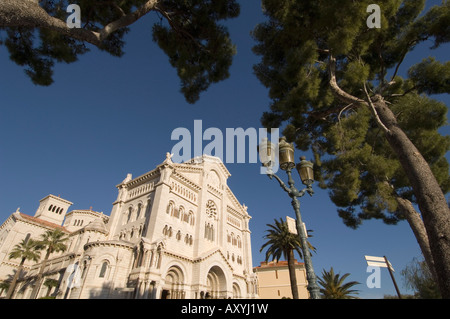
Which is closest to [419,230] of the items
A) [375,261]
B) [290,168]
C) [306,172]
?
[375,261]

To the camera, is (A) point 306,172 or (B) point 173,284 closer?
(A) point 306,172

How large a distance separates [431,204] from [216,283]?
79.0ft

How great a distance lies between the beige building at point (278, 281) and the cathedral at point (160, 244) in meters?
11.0

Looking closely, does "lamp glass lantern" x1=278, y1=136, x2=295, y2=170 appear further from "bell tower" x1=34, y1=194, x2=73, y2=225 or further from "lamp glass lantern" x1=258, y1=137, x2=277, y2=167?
"bell tower" x1=34, y1=194, x2=73, y2=225

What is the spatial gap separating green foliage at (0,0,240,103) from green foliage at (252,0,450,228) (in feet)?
7.35

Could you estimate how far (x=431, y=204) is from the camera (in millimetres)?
5734

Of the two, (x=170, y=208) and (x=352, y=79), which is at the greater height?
(x=170, y=208)

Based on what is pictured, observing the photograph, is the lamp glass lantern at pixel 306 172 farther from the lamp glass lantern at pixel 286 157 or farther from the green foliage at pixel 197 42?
the green foliage at pixel 197 42

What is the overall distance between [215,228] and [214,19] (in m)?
23.3

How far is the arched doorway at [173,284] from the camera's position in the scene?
21172 mm

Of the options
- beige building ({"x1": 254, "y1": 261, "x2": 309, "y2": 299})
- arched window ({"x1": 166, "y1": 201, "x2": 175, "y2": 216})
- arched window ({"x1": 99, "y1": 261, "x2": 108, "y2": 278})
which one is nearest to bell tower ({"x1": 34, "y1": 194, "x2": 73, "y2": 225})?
arched window ({"x1": 99, "y1": 261, "x2": 108, "y2": 278})

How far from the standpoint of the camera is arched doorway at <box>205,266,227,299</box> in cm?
2475

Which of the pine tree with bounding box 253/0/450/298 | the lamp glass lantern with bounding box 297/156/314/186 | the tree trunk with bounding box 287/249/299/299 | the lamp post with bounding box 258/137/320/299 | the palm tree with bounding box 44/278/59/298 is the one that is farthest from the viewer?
the palm tree with bounding box 44/278/59/298

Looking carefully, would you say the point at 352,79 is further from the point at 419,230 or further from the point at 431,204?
the point at 419,230
